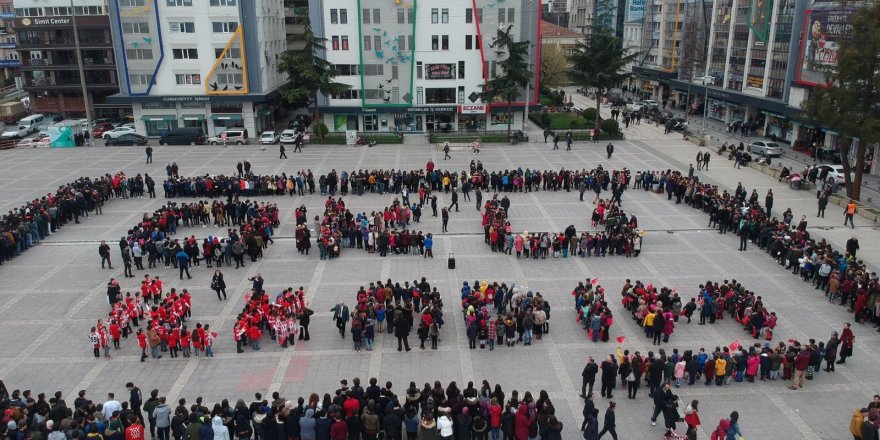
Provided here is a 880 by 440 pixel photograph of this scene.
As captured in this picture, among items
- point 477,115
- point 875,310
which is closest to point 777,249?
point 875,310

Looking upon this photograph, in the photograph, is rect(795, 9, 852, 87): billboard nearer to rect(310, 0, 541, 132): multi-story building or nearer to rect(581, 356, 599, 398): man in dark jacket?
rect(310, 0, 541, 132): multi-story building

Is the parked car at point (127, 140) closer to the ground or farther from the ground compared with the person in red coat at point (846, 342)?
farther from the ground

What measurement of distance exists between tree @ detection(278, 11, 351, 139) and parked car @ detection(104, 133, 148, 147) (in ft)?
41.2

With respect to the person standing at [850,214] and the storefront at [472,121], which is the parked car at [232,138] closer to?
the storefront at [472,121]

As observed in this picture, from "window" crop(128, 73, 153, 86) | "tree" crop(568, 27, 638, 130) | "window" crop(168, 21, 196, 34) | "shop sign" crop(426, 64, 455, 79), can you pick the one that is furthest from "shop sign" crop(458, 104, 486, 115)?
"window" crop(128, 73, 153, 86)

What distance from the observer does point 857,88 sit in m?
34.1

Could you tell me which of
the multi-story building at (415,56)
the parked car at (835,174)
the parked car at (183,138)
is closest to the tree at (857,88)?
the parked car at (835,174)

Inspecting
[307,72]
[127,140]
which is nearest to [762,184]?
[307,72]

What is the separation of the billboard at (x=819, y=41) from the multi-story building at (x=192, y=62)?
4575 cm

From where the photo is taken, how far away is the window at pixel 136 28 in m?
57.1

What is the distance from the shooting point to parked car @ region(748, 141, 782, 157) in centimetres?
4966

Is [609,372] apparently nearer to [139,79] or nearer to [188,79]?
[188,79]

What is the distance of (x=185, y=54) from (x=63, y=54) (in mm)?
21127

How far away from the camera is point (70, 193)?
33.0 metres
